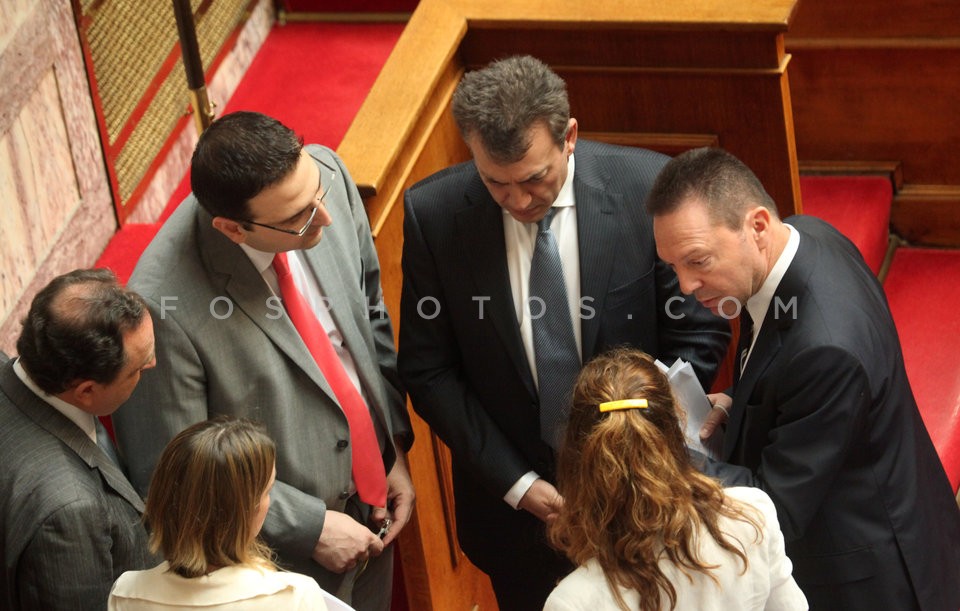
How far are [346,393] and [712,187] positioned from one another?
0.89m

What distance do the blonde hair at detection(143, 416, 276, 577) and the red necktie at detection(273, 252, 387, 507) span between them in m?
0.57

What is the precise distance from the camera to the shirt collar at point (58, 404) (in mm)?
2232

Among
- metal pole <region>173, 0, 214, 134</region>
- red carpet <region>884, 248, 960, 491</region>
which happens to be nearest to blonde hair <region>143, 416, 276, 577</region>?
metal pole <region>173, 0, 214, 134</region>

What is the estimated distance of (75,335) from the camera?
2184 millimetres

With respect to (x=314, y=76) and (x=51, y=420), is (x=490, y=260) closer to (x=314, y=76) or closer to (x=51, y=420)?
(x=51, y=420)

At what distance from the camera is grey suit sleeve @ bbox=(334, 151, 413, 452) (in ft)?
9.43

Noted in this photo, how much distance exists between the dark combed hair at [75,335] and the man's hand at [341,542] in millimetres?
662

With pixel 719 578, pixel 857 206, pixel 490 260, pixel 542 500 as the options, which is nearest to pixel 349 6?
pixel 857 206

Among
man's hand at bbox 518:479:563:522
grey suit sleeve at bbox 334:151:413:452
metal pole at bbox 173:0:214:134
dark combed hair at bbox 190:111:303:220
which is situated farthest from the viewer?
metal pole at bbox 173:0:214:134

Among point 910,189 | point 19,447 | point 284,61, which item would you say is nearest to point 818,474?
point 19,447

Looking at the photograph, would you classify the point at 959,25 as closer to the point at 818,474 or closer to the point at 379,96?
the point at 379,96

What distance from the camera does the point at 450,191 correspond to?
8.93ft

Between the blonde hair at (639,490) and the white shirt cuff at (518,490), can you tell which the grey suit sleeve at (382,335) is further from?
the blonde hair at (639,490)

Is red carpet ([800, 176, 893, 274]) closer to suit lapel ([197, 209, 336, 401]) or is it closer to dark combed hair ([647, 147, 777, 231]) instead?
dark combed hair ([647, 147, 777, 231])
